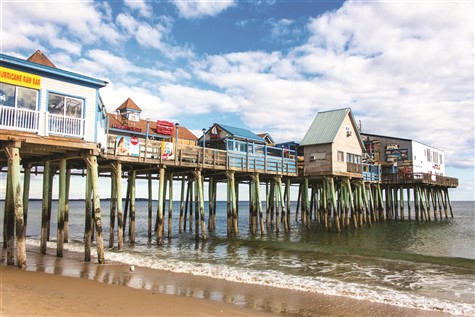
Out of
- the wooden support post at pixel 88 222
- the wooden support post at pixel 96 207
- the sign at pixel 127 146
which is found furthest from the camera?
the sign at pixel 127 146

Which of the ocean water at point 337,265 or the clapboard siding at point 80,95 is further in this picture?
the clapboard siding at point 80,95

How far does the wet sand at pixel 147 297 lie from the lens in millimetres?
7996

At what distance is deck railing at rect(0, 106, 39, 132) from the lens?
12242 mm

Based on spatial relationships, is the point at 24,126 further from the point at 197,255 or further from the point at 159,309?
the point at 197,255

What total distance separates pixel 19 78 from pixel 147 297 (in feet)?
29.3

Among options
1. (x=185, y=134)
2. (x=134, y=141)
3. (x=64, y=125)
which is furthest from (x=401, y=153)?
(x=64, y=125)

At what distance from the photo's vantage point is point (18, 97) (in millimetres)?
12922

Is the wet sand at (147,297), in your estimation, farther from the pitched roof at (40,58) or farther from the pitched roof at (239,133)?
the pitched roof at (239,133)

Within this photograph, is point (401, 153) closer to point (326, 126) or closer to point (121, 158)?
point (326, 126)

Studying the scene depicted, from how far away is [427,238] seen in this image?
98.5 ft

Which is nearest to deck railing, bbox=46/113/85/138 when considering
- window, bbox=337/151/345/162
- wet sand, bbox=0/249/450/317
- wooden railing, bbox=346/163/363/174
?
wet sand, bbox=0/249/450/317

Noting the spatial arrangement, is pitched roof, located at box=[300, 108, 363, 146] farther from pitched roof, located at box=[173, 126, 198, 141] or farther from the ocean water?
pitched roof, located at box=[173, 126, 198, 141]

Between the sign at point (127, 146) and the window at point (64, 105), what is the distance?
380 centimetres

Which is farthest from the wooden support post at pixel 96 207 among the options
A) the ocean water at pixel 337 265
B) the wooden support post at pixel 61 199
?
the wooden support post at pixel 61 199
